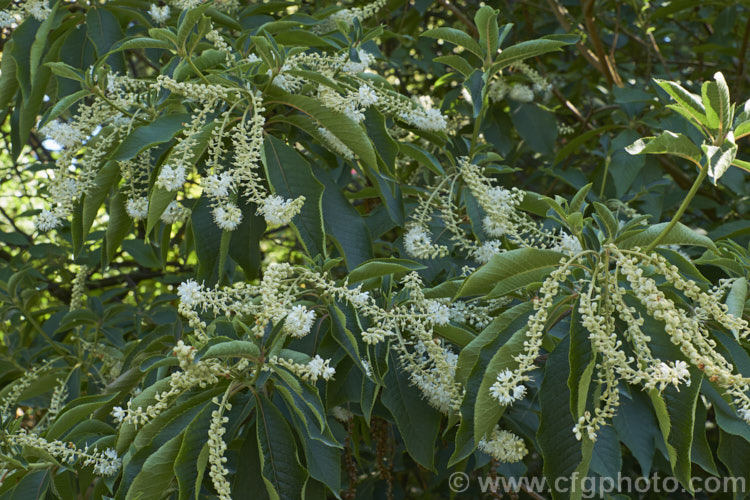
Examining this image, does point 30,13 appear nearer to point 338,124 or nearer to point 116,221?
point 116,221

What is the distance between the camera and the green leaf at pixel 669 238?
134 cm

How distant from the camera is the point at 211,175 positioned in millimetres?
1526

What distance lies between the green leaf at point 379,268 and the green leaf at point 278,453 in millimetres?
333

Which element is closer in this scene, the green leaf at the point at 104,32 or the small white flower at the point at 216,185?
the small white flower at the point at 216,185

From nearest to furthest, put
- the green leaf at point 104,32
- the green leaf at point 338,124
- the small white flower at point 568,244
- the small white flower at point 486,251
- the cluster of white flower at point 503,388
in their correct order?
the cluster of white flower at point 503,388
the small white flower at point 568,244
the green leaf at point 338,124
the small white flower at point 486,251
the green leaf at point 104,32

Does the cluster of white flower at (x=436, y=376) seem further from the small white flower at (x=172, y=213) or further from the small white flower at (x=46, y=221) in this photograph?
the small white flower at (x=46, y=221)

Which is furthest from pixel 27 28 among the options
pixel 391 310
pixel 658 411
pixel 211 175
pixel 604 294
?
pixel 658 411

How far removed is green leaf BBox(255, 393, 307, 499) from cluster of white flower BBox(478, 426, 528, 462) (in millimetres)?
378

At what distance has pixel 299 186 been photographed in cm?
167

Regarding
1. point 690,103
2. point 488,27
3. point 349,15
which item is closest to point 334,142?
point 488,27

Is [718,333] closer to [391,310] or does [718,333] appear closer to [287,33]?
[391,310]

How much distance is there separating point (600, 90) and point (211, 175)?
8.11 feet

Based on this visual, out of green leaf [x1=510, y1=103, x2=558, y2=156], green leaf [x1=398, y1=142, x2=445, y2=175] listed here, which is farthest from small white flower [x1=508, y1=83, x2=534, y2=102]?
green leaf [x1=398, y1=142, x2=445, y2=175]

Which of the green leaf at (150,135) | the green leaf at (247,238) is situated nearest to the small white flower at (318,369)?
the green leaf at (247,238)
